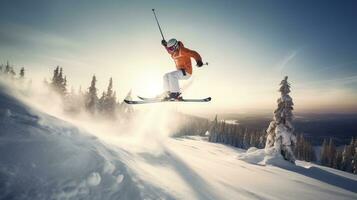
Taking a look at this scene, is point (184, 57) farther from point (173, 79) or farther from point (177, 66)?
point (173, 79)

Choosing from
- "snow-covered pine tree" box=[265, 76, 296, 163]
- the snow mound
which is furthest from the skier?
"snow-covered pine tree" box=[265, 76, 296, 163]

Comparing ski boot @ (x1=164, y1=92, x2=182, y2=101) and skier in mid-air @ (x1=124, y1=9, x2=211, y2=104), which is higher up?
skier in mid-air @ (x1=124, y1=9, x2=211, y2=104)

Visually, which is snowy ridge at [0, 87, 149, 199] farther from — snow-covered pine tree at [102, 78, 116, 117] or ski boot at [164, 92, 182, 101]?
snow-covered pine tree at [102, 78, 116, 117]

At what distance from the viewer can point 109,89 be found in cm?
5062

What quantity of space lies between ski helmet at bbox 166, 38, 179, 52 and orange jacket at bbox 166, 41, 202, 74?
24 cm

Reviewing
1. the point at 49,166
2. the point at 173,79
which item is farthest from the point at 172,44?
the point at 49,166

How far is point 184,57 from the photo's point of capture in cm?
1077

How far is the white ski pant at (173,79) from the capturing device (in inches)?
433

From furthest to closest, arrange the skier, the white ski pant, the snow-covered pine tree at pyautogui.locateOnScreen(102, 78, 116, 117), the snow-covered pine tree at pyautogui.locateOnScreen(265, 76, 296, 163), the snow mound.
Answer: the snow-covered pine tree at pyautogui.locateOnScreen(102, 78, 116, 117) → the snow-covered pine tree at pyautogui.locateOnScreen(265, 76, 296, 163) → the snow mound → the white ski pant → the skier

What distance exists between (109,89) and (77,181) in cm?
4559

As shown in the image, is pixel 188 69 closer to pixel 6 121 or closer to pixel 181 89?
pixel 181 89

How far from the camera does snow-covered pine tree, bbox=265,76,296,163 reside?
31578 mm

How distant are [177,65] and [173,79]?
72 cm

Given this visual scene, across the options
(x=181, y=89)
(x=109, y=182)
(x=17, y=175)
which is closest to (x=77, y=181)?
(x=109, y=182)
